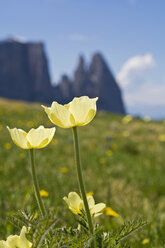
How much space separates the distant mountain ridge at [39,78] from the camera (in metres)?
130

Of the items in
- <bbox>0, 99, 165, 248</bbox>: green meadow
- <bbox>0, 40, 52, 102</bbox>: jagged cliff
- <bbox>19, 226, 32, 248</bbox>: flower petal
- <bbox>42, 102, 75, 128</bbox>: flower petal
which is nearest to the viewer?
<bbox>19, 226, 32, 248</bbox>: flower petal

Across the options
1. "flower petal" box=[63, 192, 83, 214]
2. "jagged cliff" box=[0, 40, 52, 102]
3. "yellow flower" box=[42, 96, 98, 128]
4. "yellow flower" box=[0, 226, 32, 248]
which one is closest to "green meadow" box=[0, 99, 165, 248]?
"flower petal" box=[63, 192, 83, 214]

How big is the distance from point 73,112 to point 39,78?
13572 cm

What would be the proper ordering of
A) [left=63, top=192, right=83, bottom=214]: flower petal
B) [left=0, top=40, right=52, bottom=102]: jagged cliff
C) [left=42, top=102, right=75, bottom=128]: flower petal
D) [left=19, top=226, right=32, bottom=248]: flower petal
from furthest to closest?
[left=0, top=40, right=52, bottom=102]: jagged cliff < [left=63, top=192, right=83, bottom=214]: flower petal < [left=42, top=102, right=75, bottom=128]: flower petal < [left=19, top=226, right=32, bottom=248]: flower petal

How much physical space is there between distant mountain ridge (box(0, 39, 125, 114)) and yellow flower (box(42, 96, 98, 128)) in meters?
123

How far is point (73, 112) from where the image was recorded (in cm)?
102

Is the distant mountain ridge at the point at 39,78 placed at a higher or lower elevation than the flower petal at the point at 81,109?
higher

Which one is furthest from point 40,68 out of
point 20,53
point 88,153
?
point 88,153

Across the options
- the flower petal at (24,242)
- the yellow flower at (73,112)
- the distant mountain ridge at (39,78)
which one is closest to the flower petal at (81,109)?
the yellow flower at (73,112)

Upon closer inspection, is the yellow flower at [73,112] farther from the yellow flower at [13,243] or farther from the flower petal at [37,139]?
the yellow flower at [13,243]

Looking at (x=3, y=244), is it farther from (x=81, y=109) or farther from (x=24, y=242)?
(x=81, y=109)

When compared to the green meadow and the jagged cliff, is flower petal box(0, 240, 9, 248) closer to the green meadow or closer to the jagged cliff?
the green meadow

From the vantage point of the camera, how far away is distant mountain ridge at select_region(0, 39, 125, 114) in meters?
130

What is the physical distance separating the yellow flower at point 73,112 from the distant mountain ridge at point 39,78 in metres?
123
